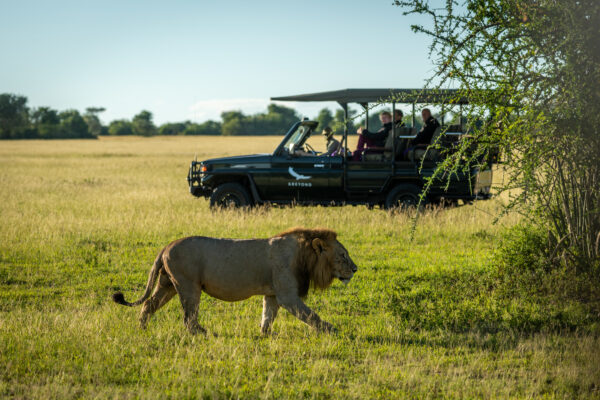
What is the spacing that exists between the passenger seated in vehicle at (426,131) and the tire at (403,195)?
25.8 inches

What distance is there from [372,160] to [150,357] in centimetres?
831

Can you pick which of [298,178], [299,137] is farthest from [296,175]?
[299,137]

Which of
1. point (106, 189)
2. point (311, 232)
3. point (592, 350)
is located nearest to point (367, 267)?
point (311, 232)

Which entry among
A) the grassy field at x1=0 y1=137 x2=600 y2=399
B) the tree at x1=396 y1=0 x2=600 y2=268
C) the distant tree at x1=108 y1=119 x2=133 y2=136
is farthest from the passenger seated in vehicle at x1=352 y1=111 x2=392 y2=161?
the distant tree at x1=108 y1=119 x2=133 y2=136

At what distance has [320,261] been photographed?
5887mm

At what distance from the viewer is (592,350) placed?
5562mm

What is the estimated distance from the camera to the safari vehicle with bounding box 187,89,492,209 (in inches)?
503

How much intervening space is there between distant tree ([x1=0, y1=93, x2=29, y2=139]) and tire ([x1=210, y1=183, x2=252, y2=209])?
91.1m

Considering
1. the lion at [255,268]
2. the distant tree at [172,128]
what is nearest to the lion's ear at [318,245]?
the lion at [255,268]

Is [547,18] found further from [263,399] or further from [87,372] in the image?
[87,372]

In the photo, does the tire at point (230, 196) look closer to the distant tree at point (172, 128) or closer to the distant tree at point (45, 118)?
the distant tree at point (45, 118)

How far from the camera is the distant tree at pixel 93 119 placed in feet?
436

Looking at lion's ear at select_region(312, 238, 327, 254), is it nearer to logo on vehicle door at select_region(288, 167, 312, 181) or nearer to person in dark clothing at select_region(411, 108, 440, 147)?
logo on vehicle door at select_region(288, 167, 312, 181)

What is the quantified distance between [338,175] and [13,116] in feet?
346
